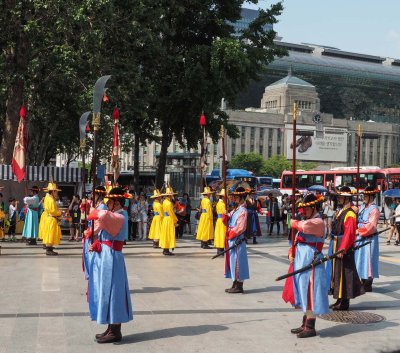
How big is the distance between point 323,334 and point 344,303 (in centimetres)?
168

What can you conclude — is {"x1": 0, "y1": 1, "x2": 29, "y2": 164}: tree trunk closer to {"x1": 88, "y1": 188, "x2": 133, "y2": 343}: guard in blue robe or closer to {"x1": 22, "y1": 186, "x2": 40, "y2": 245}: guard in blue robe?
{"x1": 22, "y1": 186, "x2": 40, "y2": 245}: guard in blue robe

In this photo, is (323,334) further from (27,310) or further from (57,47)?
(57,47)

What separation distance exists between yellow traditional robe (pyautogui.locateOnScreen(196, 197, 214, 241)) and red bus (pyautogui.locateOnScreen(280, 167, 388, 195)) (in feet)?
60.2

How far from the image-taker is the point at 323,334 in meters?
7.82

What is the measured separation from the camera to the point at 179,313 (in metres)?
8.87

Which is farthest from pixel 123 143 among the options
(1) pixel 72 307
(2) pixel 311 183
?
(1) pixel 72 307

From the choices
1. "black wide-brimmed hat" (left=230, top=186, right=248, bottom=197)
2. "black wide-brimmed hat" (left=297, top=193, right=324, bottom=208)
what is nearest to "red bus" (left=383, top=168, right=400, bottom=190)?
"black wide-brimmed hat" (left=230, top=186, right=248, bottom=197)

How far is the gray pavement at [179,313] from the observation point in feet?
23.6

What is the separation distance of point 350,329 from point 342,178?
35186 millimetres

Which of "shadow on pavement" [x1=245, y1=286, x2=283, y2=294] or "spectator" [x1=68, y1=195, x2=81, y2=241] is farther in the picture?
"spectator" [x1=68, y1=195, x2=81, y2=241]

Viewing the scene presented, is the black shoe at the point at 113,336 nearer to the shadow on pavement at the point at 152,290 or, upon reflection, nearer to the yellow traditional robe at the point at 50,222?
the shadow on pavement at the point at 152,290

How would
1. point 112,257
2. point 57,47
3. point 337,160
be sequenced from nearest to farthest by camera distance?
point 112,257
point 57,47
point 337,160

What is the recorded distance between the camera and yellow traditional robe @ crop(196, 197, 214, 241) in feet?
58.0

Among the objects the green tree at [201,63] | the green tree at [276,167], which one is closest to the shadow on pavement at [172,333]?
the green tree at [201,63]
